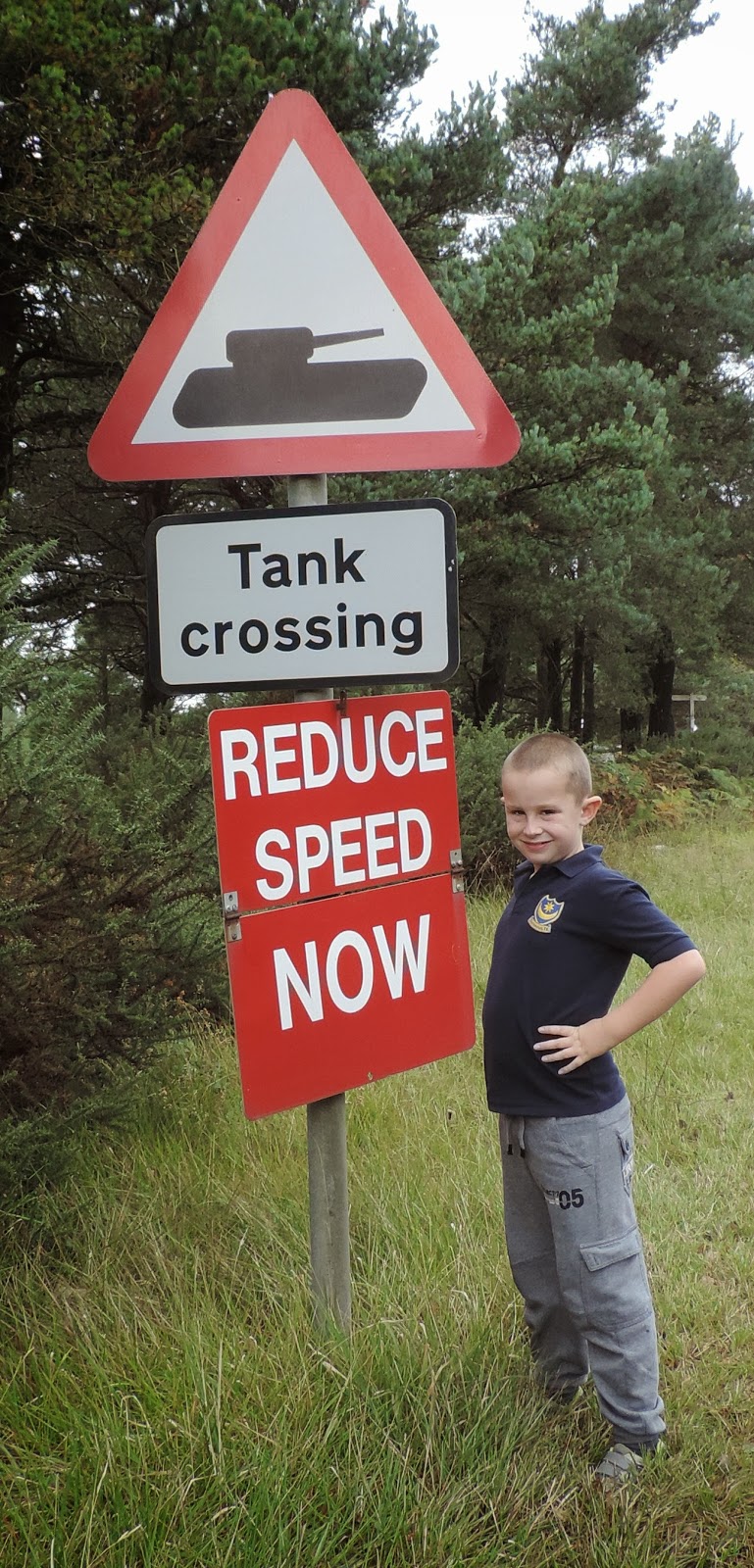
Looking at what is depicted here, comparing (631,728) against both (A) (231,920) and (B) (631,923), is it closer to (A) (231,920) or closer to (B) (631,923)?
(B) (631,923)

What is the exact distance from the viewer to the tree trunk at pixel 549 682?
1908 cm

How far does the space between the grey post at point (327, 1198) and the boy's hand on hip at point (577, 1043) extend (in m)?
0.40

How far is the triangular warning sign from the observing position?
1.86 metres

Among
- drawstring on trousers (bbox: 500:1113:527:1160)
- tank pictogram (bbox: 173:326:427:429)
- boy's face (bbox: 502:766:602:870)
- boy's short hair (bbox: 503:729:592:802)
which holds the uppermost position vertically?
tank pictogram (bbox: 173:326:427:429)

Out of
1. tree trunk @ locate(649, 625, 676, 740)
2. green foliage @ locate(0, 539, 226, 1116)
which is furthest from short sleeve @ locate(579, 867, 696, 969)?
tree trunk @ locate(649, 625, 676, 740)

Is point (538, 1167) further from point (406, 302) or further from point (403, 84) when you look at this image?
point (403, 84)

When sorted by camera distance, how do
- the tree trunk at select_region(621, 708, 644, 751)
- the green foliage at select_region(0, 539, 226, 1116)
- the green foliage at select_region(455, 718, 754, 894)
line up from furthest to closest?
the tree trunk at select_region(621, 708, 644, 751) → the green foliage at select_region(455, 718, 754, 894) → the green foliage at select_region(0, 539, 226, 1116)

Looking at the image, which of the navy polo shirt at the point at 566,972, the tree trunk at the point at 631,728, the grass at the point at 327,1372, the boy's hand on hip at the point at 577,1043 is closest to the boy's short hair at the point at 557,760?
the navy polo shirt at the point at 566,972

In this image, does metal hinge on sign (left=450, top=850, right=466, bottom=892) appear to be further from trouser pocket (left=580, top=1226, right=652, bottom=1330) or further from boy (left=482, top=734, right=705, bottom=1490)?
trouser pocket (left=580, top=1226, right=652, bottom=1330)

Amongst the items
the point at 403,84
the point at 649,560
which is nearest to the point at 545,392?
the point at 403,84

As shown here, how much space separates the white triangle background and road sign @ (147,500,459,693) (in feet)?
0.63

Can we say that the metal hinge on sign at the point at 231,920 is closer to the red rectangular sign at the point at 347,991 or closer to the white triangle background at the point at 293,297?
the red rectangular sign at the point at 347,991

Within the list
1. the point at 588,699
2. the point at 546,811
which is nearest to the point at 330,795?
the point at 546,811

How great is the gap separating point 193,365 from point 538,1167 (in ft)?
5.08
